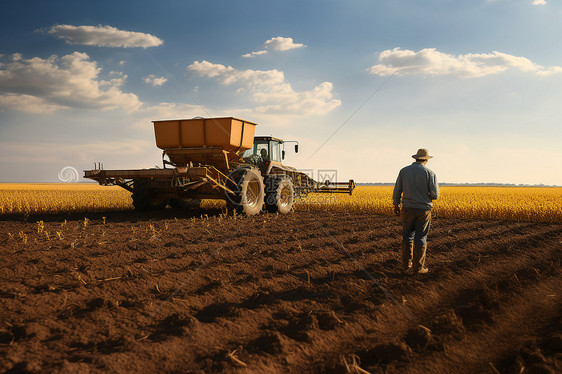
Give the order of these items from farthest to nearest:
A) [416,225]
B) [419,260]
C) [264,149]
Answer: [264,149] < [416,225] < [419,260]

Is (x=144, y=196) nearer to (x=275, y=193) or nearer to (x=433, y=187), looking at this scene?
(x=275, y=193)

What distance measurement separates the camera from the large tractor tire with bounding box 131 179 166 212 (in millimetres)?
10066

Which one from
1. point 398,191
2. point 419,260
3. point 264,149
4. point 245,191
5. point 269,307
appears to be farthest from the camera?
point 264,149

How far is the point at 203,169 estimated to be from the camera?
8.34m

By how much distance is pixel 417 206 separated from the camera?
4961 mm

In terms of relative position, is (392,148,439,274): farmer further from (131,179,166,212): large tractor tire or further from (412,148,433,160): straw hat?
(131,179,166,212): large tractor tire

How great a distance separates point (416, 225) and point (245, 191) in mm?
5292

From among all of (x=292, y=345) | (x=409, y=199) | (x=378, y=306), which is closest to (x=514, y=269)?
(x=409, y=199)

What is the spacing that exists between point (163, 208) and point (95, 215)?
1.89 meters

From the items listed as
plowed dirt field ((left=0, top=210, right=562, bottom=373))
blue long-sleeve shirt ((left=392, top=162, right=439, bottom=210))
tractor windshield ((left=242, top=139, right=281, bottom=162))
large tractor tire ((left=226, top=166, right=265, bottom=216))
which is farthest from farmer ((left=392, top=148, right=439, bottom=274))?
tractor windshield ((left=242, top=139, right=281, bottom=162))

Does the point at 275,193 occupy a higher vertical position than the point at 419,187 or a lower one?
lower

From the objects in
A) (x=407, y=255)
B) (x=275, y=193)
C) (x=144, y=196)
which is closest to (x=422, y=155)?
(x=407, y=255)

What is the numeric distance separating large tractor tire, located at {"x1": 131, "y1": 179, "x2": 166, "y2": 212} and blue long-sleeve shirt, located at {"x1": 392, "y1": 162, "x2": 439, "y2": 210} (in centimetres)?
722

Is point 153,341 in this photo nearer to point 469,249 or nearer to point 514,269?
point 514,269
